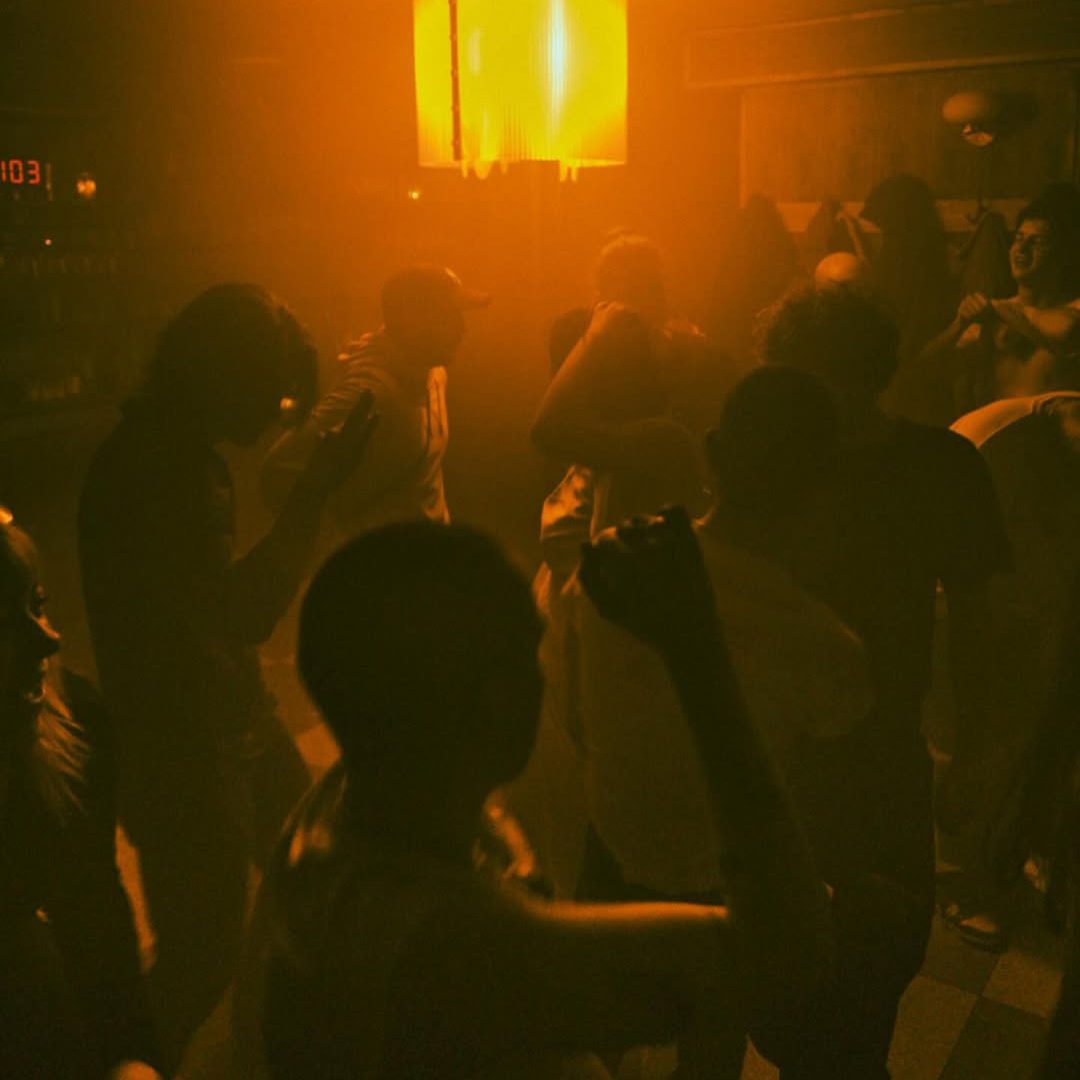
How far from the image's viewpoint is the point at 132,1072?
1.43 m

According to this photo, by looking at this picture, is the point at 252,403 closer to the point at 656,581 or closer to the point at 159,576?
the point at 159,576

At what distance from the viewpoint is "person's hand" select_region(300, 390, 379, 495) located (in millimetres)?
2309

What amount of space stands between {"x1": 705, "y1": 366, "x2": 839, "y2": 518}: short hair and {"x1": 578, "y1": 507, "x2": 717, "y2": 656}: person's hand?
0.81 meters

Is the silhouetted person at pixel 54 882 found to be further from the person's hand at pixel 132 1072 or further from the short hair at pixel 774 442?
the short hair at pixel 774 442

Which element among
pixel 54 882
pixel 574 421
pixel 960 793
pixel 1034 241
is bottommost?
pixel 960 793

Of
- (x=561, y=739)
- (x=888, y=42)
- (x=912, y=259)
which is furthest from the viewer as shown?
(x=888, y=42)

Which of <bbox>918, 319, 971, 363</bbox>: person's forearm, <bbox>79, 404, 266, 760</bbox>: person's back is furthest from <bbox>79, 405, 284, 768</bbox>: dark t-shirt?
<bbox>918, 319, 971, 363</bbox>: person's forearm

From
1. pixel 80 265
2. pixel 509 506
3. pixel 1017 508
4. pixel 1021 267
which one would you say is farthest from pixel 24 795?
pixel 80 265

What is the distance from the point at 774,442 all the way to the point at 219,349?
1018mm

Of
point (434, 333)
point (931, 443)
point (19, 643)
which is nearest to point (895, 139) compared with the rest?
point (434, 333)

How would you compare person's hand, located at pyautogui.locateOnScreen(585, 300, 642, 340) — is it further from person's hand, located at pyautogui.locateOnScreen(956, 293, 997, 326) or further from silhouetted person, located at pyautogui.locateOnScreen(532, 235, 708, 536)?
person's hand, located at pyautogui.locateOnScreen(956, 293, 997, 326)

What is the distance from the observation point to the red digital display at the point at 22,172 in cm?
1056

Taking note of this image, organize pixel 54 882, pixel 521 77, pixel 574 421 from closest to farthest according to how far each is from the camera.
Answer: pixel 54 882
pixel 574 421
pixel 521 77

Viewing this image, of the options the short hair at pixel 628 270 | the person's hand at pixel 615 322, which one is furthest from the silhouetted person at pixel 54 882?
the short hair at pixel 628 270
